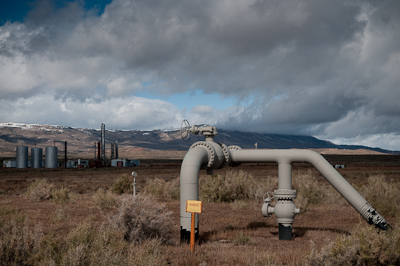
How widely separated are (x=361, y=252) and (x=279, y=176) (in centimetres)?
507

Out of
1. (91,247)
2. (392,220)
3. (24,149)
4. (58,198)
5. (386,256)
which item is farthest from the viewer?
(24,149)

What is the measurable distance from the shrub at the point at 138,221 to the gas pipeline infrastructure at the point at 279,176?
71cm

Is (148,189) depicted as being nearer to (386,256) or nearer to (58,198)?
(58,198)

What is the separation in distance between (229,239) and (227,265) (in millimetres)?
3682

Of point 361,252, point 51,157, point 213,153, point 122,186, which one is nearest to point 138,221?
point 213,153

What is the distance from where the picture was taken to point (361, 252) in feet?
21.3

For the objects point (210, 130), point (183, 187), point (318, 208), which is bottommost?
point (318, 208)

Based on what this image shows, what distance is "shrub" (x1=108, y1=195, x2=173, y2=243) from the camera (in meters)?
9.59

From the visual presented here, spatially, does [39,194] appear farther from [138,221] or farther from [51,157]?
[51,157]

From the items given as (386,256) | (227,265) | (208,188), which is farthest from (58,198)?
(386,256)

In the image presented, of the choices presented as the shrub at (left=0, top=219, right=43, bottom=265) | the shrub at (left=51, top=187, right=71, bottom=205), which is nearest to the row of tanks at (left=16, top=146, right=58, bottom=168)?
the shrub at (left=51, top=187, right=71, bottom=205)

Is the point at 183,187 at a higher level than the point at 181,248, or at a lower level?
higher

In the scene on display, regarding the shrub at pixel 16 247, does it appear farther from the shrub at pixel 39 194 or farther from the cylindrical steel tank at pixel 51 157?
the cylindrical steel tank at pixel 51 157

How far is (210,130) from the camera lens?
12.0 meters
